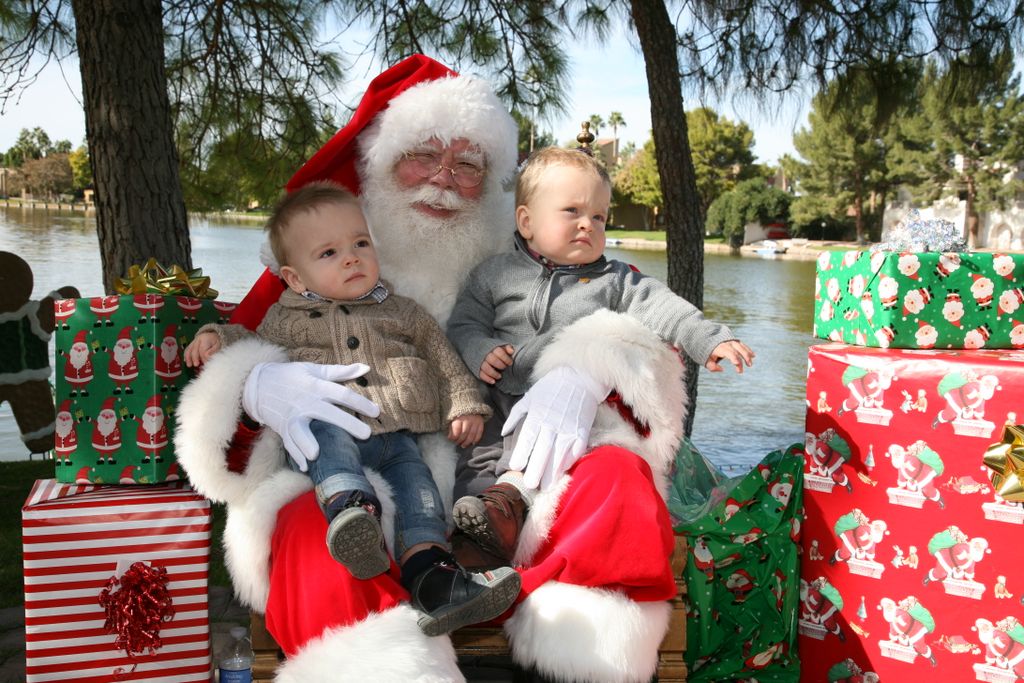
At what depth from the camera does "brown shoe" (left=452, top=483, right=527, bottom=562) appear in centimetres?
187

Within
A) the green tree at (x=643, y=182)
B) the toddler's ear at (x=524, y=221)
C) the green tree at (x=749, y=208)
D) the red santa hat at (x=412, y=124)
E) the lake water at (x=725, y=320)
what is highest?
the green tree at (x=643, y=182)

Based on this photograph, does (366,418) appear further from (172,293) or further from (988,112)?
(988,112)

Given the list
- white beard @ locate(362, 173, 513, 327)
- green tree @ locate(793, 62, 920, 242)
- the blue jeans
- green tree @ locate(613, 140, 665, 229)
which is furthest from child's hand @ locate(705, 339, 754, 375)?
green tree @ locate(613, 140, 665, 229)

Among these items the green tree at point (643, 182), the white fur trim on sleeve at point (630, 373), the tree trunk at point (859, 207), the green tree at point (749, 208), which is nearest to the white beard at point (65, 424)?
the white fur trim on sleeve at point (630, 373)

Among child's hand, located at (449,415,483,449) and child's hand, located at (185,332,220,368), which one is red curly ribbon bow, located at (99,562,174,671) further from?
child's hand, located at (449,415,483,449)

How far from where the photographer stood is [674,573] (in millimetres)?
1974

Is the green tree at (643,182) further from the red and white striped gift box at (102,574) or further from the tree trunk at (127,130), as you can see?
the red and white striped gift box at (102,574)

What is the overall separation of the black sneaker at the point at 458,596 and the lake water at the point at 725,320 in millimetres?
1651

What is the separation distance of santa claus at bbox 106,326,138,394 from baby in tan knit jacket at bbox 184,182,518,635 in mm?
158

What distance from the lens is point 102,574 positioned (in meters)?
2.08

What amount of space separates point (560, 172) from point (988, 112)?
32.8 metres

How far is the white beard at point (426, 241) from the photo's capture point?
257cm

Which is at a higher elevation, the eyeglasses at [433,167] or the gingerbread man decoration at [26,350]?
the eyeglasses at [433,167]

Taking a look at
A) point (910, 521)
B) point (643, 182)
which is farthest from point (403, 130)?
point (643, 182)
